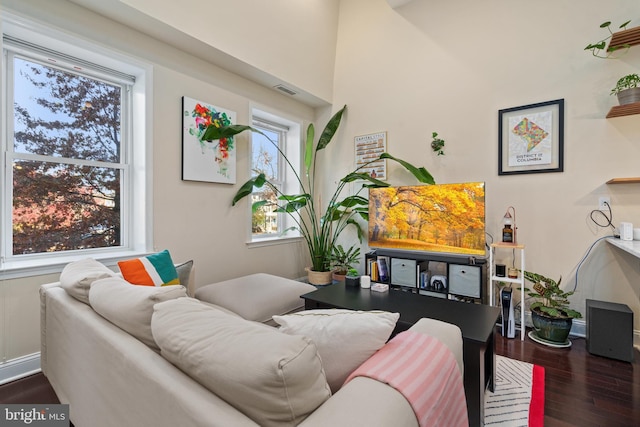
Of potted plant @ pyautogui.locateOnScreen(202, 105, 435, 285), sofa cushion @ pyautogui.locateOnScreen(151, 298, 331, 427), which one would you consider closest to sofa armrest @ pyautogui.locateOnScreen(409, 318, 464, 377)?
sofa cushion @ pyautogui.locateOnScreen(151, 298, 331, 427)

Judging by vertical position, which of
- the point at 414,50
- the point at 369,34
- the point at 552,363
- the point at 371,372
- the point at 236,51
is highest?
the point at 369,34

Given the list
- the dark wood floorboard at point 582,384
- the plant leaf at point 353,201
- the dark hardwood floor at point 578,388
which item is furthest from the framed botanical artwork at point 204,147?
the dark wood floorboard at point 582,384

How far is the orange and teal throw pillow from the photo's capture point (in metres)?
1.86

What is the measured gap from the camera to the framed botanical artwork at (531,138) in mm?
2764

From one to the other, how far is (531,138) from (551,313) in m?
1.60

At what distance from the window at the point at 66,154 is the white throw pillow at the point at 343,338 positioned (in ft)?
7.15

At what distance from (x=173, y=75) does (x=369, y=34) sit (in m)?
2.52

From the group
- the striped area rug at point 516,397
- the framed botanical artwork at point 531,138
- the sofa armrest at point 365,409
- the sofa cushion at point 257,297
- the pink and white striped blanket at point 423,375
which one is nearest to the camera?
the sofa armrest at point 365,409

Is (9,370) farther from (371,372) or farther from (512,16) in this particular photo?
(512,16)

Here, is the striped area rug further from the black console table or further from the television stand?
the television stand

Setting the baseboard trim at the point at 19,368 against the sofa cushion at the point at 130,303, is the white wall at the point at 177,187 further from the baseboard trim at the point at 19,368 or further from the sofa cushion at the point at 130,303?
the sofa cushion at the point at 130,303

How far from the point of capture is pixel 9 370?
195cm

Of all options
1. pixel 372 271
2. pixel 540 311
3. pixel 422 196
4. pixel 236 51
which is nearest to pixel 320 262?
pixel 372 271

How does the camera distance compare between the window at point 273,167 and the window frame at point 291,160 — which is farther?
the window frame at point 291,160
